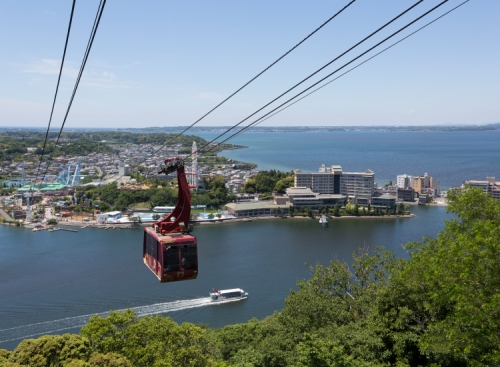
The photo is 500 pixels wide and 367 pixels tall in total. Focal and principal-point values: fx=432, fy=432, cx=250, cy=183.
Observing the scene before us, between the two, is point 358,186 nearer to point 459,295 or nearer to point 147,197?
point 147,197

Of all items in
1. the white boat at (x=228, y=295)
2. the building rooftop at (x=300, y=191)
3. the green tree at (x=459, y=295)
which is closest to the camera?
the green tree at (x=459, y=295)

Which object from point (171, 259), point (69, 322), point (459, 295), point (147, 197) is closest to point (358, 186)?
point (147, 197)

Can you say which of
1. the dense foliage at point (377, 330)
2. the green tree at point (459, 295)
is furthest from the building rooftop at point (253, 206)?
the green tree at point (459, 295)

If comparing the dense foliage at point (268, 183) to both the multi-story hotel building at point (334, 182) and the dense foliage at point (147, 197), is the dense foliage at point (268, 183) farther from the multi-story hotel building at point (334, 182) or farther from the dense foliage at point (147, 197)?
the dense foliage at point (147, 197)

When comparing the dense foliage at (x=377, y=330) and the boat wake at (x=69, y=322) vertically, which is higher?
the dense foliage at (x=377, y=330)

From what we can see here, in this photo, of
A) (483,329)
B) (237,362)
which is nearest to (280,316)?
(237,362)

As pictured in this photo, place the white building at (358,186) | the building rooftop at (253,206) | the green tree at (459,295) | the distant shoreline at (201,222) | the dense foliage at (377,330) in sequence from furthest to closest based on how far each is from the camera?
the white building at (358,186) < the building rooftop at (253,206) < the distant shoreline at (201,222) < the dense foliage at (377,330) < the green tree at (459,295)

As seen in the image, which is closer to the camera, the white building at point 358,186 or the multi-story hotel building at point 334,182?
the white building at point 358,186

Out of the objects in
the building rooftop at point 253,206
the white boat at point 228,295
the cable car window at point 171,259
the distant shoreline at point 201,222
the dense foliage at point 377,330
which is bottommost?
the white boat at point 228,295
